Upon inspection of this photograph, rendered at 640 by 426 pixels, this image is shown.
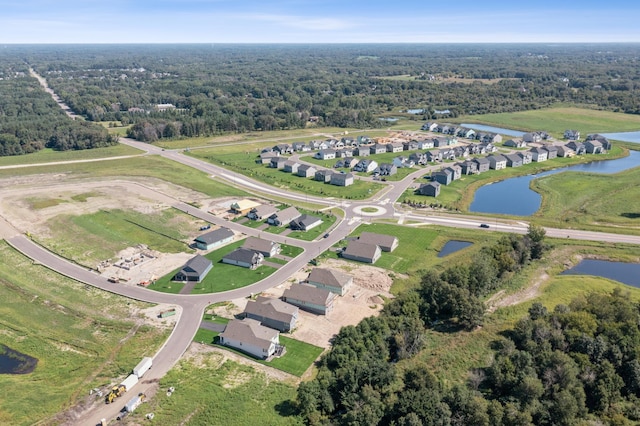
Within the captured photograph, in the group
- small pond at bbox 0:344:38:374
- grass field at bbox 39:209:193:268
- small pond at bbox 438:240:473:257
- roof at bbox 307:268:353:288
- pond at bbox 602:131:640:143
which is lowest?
small pond at bbox 0:344:38:374

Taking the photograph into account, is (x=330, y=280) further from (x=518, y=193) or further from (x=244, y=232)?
(x=518, y=193)

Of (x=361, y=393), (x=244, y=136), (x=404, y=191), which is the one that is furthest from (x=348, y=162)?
(x=361, y=393)

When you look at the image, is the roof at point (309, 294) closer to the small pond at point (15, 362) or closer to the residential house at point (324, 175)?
the small pond at point (15, 362)

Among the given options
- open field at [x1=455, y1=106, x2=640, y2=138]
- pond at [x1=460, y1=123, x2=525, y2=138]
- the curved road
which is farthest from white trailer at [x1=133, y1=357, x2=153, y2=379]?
open field at [x1=455, y1=106, x2=640, y2=138]

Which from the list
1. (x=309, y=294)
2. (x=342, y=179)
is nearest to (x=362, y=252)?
(x=309, y=294)

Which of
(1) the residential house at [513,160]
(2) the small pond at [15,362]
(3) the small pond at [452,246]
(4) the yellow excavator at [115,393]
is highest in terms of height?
(1) the residential house at [513,160]

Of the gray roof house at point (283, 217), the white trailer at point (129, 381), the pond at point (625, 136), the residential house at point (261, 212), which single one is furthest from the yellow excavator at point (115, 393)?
the pond at point (625, 136)

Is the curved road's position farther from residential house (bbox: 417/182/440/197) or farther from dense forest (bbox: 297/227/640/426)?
dense forest (bbox: 297/227/640/426)
